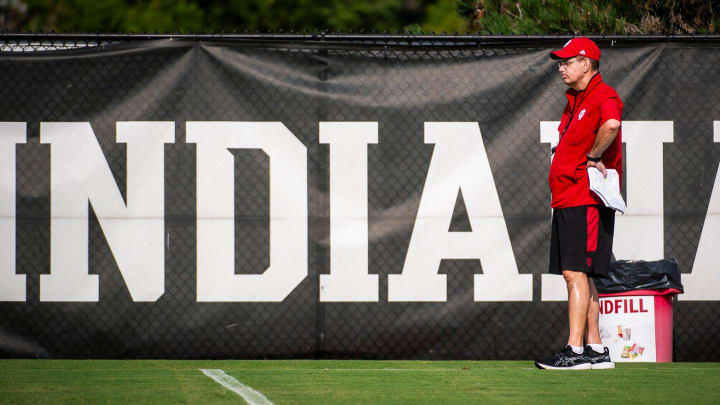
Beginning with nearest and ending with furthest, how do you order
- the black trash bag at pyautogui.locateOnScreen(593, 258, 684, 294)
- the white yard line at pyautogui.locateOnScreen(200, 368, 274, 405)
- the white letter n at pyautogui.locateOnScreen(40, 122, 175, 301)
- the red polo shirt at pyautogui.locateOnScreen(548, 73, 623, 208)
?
the white yard line at pyautogui.locateOnScreen(200, 368, 274, 405)
the red polo shirt at pyautogui.locateOnScreen(548, 73, 623, 208)
the black trash bag at pyautogui.locateOnScreen(593, 258, 684, 294)
the white letter n at pyautogui.locateOnScreen(40, 122, 175, 301)

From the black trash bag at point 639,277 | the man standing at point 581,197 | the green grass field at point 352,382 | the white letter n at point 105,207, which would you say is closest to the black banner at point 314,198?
the white letter n at point 105,207

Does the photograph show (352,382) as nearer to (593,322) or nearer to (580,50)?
(593,322)

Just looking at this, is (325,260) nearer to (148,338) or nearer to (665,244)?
(148,338)

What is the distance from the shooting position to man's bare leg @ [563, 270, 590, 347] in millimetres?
5527

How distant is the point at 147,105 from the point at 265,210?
998 mm

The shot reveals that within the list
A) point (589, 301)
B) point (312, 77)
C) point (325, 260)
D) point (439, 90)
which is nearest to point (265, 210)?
point (325, 260)

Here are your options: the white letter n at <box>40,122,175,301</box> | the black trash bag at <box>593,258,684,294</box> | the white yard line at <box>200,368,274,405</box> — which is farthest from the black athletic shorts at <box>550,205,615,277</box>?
the white letter n at <box>40,122,175,301</box>

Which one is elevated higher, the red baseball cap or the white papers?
the red baseball cap

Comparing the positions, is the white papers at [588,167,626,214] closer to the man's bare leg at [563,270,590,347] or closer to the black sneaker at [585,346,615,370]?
the man's bare leg at [563,270,590,347]

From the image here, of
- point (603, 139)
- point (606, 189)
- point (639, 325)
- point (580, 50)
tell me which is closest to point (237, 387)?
point (606, 189)

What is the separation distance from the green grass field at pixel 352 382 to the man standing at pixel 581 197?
27 centimetres

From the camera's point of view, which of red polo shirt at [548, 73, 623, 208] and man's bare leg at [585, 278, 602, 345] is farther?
man's bare leg at [585, 278, 602, 345]

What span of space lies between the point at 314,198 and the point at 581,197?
1716mm

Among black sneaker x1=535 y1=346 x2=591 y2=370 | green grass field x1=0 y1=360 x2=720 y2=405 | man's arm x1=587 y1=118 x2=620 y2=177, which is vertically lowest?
green grass field x1=0 y1=360 x2=720 y2=405
